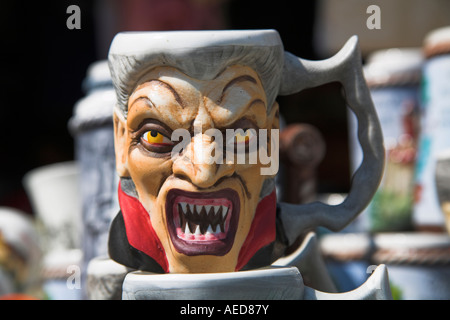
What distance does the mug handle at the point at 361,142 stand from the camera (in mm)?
1071

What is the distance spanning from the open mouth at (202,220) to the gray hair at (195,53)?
0.16 m

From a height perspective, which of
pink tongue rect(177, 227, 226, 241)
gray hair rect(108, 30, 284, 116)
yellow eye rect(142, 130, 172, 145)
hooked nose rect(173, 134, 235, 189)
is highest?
gray hair rect(108, 30, 284, 116)

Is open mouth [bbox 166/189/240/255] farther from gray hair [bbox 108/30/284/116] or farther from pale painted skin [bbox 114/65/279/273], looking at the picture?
gray hair [bbox 108/30/284/116]

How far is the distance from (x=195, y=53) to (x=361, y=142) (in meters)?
0.32

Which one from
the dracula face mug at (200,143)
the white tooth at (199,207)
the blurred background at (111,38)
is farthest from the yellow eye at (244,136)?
the blurred background at (111,38)

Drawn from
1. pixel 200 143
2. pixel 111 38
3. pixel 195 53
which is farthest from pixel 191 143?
pixel 111 38

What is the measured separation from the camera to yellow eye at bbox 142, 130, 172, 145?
98 centimetres

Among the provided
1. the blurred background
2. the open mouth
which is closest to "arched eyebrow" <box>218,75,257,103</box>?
the open mouth

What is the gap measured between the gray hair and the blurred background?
1294mm

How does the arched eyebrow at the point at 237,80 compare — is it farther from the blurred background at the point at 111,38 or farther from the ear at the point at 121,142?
the blurred background at the point at 111,38

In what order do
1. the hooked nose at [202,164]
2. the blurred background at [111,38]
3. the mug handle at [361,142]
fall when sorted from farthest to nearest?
the blurred background at [111,38] → the mug handle at [361,142] → the hooked nose at [202,164]

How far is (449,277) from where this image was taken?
4.97 ft

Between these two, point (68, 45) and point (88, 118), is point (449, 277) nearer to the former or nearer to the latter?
point (88, 118)

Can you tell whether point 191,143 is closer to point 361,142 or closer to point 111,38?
A: point 361,142
